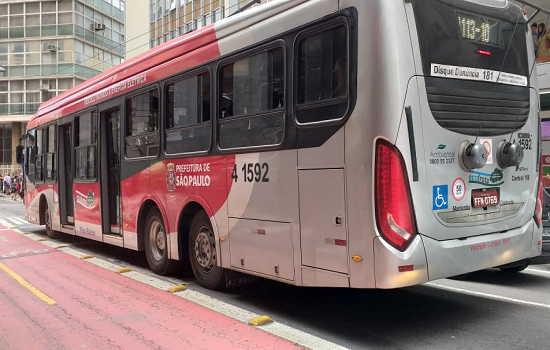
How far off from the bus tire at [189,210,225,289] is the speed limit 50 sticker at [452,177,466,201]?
304 centimetres

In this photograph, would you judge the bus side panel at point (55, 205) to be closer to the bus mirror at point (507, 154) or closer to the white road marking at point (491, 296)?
the white road marking at point (491, 296)

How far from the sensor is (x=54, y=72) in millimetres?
41219

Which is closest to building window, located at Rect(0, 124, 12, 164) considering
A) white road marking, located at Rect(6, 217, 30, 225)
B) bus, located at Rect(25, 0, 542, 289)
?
white road marking, located at Rect(6, 217, 30, 225)

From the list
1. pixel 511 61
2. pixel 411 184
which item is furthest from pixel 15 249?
pixel 511 61

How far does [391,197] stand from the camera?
161 inches

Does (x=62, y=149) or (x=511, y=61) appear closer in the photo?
(x=511, y=61)

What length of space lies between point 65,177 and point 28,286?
446 cm

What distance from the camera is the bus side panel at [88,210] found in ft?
30.5

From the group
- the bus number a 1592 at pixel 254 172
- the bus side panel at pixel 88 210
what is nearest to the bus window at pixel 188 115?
the bus number a 1592 at pixel 254 172

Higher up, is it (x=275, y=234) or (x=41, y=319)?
(x=275, y=234)

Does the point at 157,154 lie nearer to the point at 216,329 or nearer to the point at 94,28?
the point at 216,329

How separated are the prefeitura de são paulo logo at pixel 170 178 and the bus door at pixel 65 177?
16.0 feet

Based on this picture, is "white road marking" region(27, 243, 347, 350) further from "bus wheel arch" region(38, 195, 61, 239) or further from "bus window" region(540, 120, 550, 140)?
"bus window" region(540, 120, 550, 140)

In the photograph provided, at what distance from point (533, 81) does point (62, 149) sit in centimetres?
977
